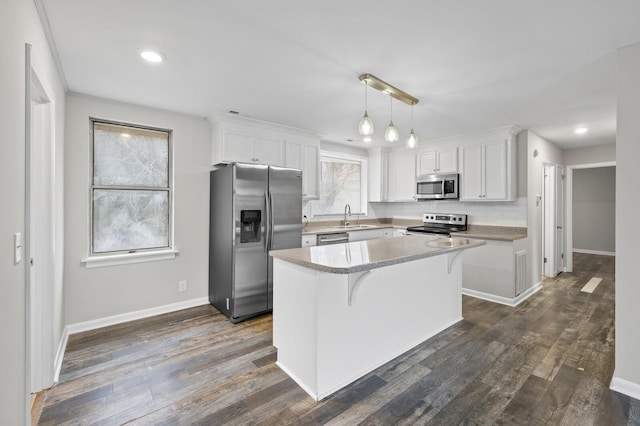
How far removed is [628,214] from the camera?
207cm

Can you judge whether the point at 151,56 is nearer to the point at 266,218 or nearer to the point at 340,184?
the point at 266,218

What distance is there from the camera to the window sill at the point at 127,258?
10.2ft

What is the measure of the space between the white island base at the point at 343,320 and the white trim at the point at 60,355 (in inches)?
64.8

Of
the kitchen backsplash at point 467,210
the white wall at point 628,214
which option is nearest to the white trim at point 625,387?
the white wall at point 628,214

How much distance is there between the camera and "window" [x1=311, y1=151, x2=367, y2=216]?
5371 mm

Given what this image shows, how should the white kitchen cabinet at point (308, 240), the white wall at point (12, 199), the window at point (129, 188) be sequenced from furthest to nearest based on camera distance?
1. the white kitchen cabinet at point (308, 240)
2. the window at point (129, 188)
3. the white wall at point (12, 199)

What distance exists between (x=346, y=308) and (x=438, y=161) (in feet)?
12.1

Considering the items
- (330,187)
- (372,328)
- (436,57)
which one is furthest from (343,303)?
(330,187)

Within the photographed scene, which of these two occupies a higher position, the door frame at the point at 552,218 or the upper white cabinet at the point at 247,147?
the upper white cabinet at the point at 247,147

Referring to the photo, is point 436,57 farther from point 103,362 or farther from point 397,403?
point 103,362

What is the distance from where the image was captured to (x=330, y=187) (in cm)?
548

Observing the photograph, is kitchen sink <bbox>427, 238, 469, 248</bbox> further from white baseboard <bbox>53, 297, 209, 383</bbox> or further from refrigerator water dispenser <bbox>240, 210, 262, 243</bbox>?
white baseboard <bbox>53, 297, 209, 383</bbox>

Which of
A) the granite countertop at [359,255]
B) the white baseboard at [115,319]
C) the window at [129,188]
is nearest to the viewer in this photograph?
the granite countertop at [359,255]

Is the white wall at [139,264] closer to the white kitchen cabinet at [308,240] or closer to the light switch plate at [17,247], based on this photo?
the white kitchen cabinet at [308,240]
